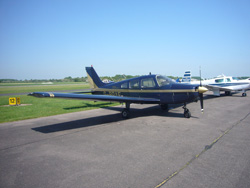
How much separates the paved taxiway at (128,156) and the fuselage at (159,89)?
1813mm

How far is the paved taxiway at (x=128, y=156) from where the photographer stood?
3.45 m

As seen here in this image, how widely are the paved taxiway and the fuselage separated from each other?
5.95 feet

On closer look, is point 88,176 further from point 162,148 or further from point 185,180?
point 162,148

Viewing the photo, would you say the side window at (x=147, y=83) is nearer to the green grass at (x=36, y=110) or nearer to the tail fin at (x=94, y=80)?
the tail fin at (x=94, y=80)

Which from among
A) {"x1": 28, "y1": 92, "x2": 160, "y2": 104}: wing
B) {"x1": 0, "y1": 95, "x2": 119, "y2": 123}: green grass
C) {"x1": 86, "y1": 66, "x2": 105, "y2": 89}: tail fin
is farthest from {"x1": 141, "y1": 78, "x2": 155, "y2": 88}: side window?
{"x1": 0, "y1": 95, "x2": 119, "y2": 123}: green grass

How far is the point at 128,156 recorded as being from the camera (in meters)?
4.55

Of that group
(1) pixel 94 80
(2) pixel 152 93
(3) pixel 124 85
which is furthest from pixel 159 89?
(1) pixel 94 80

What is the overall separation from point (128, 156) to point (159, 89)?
18.3 feet

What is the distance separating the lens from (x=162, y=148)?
5.01 m

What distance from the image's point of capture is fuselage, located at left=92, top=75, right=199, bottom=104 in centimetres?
858

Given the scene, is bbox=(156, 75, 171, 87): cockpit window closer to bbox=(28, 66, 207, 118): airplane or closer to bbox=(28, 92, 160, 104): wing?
bbox=(28, 66, 207, 118): airplane

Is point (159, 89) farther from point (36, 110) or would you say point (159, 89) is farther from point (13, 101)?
point (13, 101)

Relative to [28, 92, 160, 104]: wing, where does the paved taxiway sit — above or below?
below

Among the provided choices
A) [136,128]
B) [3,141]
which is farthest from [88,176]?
[3,141]
